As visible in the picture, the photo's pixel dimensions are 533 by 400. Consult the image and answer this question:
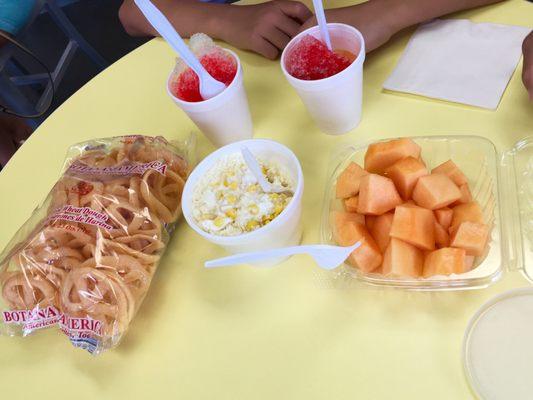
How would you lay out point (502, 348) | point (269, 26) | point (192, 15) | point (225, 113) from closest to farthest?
1. point (502, 348)
2. point (225, 113)
3. point (269, 26)
4. point (192, 15)

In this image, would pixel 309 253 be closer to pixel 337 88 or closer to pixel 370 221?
pixel 370 221

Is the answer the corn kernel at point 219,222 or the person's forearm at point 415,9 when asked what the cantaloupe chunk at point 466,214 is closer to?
the corn kernel at point 219,222

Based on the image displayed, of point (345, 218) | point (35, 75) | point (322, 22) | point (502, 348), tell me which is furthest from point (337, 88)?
point (35, 75)

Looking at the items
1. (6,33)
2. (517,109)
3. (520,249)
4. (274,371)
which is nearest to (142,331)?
(274,371)

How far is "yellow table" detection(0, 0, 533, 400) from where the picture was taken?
62cm

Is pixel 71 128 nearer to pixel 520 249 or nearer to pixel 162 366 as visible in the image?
pixel 162 366

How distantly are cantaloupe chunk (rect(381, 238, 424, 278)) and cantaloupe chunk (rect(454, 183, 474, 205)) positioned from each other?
0.32 feet

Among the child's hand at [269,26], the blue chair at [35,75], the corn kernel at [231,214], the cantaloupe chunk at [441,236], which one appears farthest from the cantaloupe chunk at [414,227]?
the blue chair at [35,75]

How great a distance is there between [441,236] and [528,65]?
1.06 feet

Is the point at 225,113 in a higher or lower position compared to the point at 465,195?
higher

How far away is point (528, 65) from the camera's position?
29.4 inches

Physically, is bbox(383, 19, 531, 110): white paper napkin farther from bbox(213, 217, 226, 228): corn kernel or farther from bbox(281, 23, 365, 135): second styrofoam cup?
bbox(213, 217, 226, 228): corn kernel

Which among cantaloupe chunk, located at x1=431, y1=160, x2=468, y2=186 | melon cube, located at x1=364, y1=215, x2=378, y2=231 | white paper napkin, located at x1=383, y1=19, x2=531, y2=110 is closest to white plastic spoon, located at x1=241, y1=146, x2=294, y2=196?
melon cube, located at x1=364, y1=215, x2=378, y2=231

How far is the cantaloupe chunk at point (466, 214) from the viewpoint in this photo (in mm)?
624
